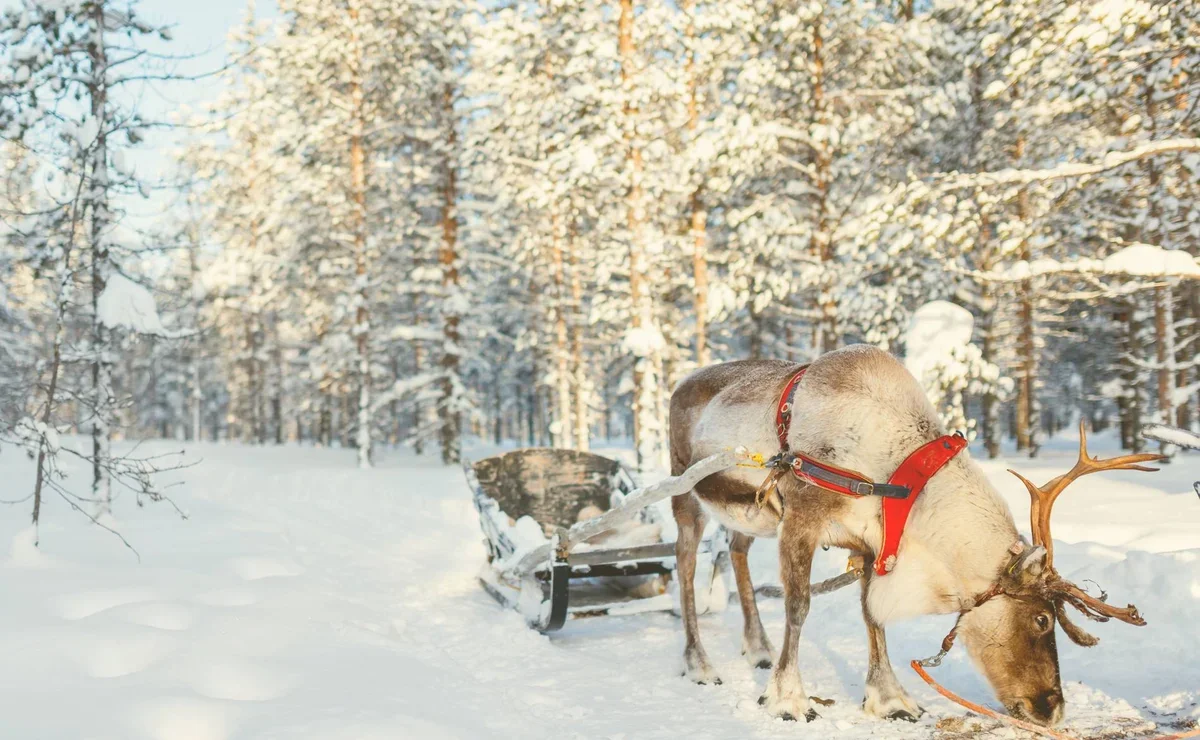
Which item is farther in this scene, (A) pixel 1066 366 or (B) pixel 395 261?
(A) pixel 1066 366

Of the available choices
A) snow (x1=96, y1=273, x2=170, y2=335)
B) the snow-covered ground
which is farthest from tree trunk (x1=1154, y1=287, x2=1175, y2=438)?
snow (x1=96, y1=273, x2=170, y2=335)

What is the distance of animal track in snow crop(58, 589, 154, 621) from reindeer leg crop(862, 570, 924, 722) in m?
4.82

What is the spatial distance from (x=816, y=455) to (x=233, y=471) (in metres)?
16.3

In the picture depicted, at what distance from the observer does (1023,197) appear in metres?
17.2

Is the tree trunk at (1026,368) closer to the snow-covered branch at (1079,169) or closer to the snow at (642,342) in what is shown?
the snow at (642,342)

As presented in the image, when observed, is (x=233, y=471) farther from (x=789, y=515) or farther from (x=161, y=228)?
(x=789, y=515)

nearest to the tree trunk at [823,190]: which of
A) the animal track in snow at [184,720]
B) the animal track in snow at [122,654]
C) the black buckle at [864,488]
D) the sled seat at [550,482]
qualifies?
the sled seat at [550,482]

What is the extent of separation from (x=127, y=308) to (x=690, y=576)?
8120mm

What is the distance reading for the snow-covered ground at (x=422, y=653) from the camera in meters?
3.67

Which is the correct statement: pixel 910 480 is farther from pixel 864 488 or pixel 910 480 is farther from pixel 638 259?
pixel 638 259

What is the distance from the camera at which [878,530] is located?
159 inches

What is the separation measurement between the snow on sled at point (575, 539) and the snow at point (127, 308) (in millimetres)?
4911

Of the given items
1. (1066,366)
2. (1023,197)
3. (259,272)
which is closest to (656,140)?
(1023,197)

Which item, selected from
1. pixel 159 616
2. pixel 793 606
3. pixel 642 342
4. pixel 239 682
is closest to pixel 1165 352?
pixel 642 342
